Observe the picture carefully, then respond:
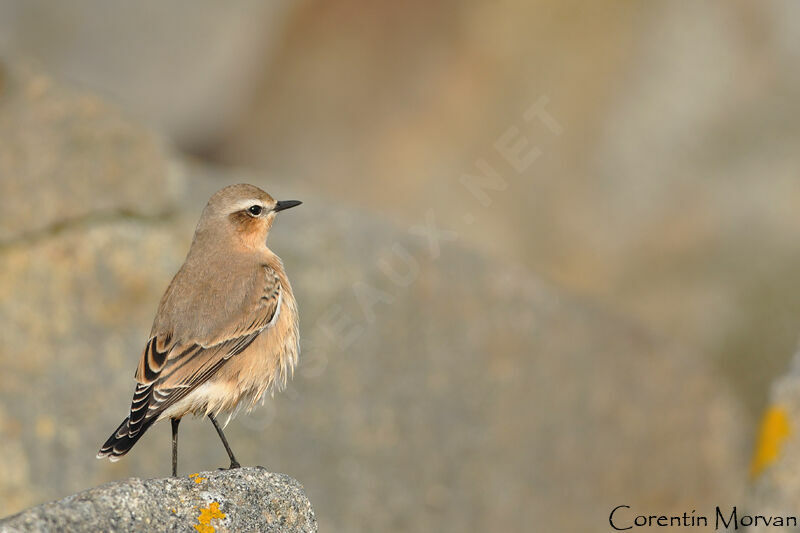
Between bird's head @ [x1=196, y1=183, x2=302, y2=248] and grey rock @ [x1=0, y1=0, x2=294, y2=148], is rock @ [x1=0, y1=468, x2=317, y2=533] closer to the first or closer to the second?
bird's head @ [x1=196, y1=183, x2=302, y2=248]

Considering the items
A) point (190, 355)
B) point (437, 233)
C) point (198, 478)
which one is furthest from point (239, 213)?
point (437, 233)

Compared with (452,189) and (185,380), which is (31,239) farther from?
(452,189)

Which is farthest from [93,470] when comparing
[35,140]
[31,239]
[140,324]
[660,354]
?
[660,354]

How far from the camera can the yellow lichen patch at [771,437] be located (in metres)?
6.29

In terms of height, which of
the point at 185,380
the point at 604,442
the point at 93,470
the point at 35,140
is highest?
the point at 35,140

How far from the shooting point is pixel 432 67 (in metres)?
15.1

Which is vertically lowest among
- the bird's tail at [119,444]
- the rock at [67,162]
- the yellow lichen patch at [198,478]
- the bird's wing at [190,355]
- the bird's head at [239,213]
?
the yellow lichen patch at [198,478]

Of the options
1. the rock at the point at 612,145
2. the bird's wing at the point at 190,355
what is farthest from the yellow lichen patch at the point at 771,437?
the rock at the point at 612,145

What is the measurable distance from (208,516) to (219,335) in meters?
2.02

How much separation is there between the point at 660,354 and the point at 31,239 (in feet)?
23.6

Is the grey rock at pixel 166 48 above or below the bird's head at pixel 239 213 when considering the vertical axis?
above

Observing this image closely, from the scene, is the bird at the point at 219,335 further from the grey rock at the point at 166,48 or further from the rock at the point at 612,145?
the grey rock at the point at 166,48

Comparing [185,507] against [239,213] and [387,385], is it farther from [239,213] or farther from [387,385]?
[387,385]

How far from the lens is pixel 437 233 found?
39.7 feet
